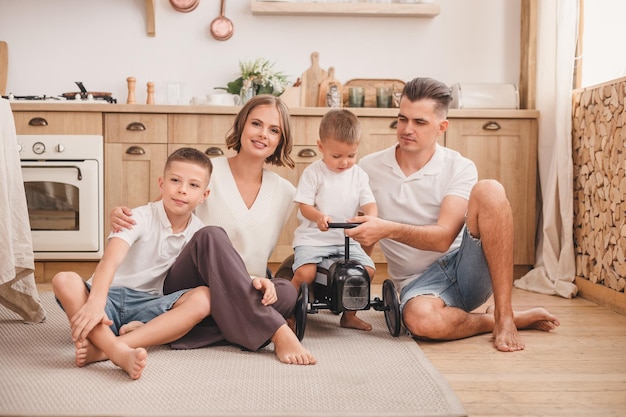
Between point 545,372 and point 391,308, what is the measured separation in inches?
21.0

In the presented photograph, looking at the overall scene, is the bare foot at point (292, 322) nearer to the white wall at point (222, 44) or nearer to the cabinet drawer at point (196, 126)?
the cabinet drawer at point (196, 126)

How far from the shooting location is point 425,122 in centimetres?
244

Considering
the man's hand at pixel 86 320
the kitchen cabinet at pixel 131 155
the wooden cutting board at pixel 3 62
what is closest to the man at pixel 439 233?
the man's hand at pixel 86 320

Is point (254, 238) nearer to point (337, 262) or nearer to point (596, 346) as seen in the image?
point (337, 262)

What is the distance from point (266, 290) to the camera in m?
2.04

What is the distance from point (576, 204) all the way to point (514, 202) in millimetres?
393

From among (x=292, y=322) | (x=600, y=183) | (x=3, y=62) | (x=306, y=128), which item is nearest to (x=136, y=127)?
(x=306, y=128)

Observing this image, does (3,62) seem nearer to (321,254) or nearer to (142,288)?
(142,288)

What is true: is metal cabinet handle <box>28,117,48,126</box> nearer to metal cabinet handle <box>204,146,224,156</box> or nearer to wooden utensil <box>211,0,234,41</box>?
metal cabinet handle <box>204,146,224,156</box>

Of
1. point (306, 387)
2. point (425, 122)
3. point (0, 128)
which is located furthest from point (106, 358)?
point (425, 122)

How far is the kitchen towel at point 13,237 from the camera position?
2.38 metres

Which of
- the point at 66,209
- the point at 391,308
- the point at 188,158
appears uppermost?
the point at 188,158

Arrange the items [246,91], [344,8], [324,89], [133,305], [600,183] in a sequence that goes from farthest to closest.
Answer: [324,89] → [344,8] → [246,91] → [600,183] → [133,305]

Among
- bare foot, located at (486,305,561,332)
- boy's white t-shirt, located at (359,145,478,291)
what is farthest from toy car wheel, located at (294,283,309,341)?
bare foot, located at (486,305,561,332)
